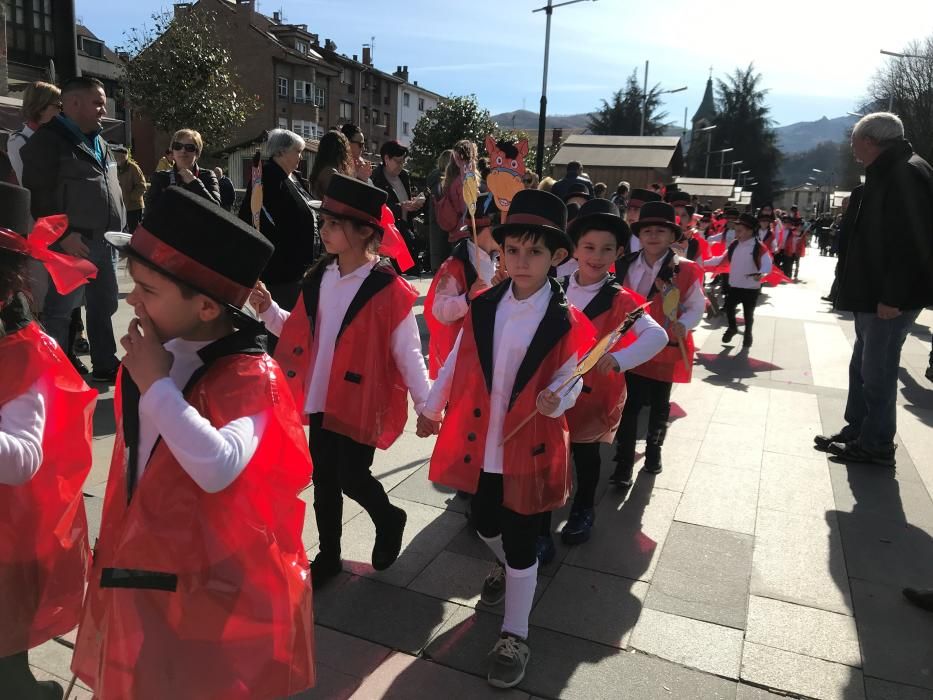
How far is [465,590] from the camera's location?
3.27 metres

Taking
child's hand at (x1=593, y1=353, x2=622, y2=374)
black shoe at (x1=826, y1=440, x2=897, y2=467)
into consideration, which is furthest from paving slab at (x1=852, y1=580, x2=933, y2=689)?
black shoe at (x1=826, y1=440, x2=897, y2=467)

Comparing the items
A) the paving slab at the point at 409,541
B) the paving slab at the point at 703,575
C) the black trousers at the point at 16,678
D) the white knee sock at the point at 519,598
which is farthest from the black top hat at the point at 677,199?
the black trousers at the point at 16,678

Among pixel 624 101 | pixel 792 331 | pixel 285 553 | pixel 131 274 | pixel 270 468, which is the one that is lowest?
pixel 792 331

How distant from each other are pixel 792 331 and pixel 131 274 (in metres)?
10.8

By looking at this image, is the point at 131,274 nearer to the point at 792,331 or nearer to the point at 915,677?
the point at 915,677

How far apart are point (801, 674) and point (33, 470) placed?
2.71 metres

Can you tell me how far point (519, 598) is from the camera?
271 cm

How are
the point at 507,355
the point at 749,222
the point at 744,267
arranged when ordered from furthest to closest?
the point at 749,222 → the point at 744,267 → the point at 507,355

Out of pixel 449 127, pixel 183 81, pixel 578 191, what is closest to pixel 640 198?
pixel 578 191

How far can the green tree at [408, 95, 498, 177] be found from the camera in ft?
132

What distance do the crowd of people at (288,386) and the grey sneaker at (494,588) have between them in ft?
0.05

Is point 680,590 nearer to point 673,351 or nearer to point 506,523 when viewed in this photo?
point 506,523

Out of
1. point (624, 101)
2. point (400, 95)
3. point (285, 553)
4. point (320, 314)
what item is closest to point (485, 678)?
point (285, 553)

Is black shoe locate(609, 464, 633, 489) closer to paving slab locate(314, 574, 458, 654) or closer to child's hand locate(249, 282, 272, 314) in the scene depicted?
paving slab locate(314, 574, 458, 654)
